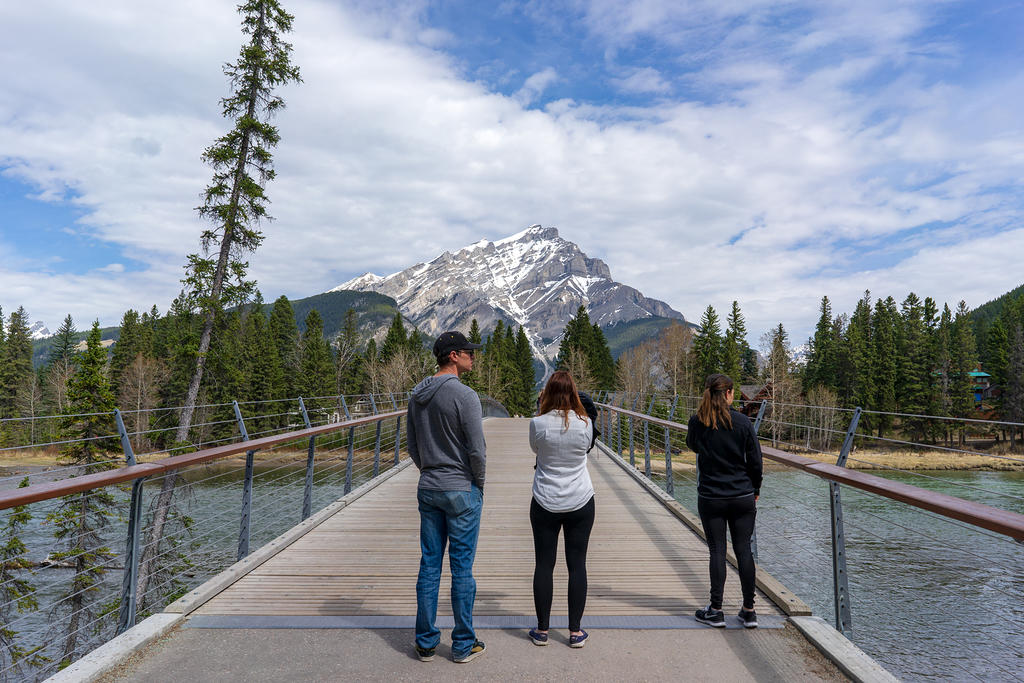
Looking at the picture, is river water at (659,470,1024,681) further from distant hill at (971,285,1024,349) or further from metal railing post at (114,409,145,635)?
distant hill at (971,285,1024,349)

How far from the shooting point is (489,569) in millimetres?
5262

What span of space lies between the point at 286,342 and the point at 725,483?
86396 millimetres

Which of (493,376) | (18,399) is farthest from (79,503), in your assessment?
(18,399)

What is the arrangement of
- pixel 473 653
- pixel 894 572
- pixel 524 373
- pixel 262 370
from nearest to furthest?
pixel 473 653 < pixel 894 572 < pixel 262 370 < pixel 524 373

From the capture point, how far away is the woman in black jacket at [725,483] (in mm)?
3914

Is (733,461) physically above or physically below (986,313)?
below

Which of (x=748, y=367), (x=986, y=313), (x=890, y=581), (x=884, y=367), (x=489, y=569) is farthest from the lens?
(x=986, y=313)

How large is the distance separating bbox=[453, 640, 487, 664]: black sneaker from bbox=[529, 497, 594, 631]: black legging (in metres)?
0.37

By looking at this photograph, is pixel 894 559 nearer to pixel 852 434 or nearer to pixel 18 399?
pixel 852 434

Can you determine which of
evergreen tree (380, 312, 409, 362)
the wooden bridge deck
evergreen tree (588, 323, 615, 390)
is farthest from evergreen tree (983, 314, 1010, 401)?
the wooden bridge deck

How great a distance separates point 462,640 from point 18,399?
269ft

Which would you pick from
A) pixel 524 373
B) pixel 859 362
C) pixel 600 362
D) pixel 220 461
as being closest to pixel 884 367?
pixel 859 362

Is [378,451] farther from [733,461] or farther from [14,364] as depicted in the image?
[14,364]

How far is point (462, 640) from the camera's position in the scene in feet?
11.1
